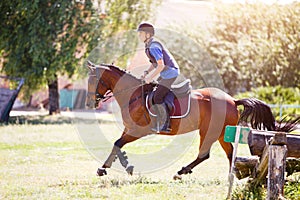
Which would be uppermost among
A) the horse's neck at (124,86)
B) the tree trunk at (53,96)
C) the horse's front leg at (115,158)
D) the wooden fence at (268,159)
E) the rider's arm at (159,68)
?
the rider's arm at (159,68)

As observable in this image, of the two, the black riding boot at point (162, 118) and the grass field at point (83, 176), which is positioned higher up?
the black riding boot at point (162, 118)

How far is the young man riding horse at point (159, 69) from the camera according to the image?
354 inches

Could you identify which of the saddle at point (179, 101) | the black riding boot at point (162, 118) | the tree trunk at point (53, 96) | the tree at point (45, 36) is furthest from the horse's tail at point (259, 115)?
the tree trunk at point (53, 96)

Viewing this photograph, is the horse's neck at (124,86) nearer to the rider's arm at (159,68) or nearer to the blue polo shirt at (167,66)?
the rider's arm at (159,68)

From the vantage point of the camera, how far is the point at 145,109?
9.73 metres

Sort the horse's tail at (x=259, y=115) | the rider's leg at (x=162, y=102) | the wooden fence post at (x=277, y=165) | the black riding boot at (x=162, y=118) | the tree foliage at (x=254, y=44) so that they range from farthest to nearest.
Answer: the tree foliage at (x=254, y=44) < the black riding boot at (x=162, y=118) < the rider's leg at (x=162, y=102) < the horse's tail at (x=259, y=115) < the wooden fence post at (x=277, y=165)

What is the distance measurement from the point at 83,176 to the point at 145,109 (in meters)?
1.65

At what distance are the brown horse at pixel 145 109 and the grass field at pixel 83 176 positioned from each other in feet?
1.80

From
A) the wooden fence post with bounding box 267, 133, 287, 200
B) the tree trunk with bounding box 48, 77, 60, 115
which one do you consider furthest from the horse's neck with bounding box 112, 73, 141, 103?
the tree trunk with bounding box 48, 77, 60, 115

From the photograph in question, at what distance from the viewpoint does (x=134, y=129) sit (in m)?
9.70

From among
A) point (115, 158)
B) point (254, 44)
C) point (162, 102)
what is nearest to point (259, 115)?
point (162, 102)

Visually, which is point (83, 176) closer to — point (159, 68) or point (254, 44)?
point (159, 68)

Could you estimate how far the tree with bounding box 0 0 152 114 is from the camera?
2406 centimetres

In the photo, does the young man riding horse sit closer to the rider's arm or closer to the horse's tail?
the rider's arm
